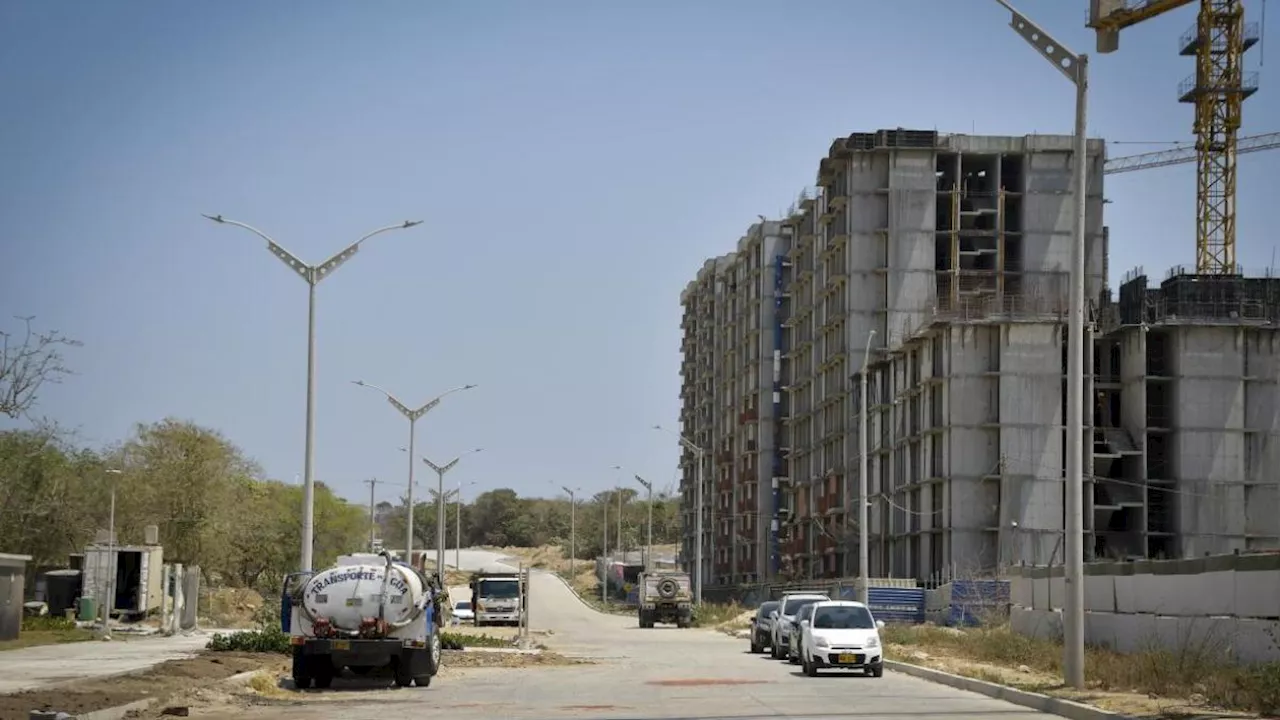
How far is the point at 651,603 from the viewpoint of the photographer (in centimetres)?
8794

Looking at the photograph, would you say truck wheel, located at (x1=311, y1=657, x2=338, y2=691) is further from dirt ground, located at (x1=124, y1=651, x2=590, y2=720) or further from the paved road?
the paved road

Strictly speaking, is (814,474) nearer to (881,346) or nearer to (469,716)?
(881,346)

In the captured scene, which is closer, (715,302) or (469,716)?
(469,716)

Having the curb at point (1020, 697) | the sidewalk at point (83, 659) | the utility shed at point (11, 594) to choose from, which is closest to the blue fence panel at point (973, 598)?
the curb at point (1020, 697)

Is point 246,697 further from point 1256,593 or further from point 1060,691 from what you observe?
point 1256,593

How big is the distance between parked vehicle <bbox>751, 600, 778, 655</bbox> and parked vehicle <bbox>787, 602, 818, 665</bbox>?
19.1 ft

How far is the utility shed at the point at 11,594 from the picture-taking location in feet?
148

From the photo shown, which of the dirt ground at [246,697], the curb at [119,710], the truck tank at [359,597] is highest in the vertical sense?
the truck tank at [359,597]

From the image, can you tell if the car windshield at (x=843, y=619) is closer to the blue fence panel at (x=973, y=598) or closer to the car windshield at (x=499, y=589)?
the blue fence panel at (x=973, y=598)

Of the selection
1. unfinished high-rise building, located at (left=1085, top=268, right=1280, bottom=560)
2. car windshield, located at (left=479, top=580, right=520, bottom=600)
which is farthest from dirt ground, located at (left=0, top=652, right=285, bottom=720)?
unfinished high-rise building, located at (left=1085, top=268, right=1280, bottom=560)

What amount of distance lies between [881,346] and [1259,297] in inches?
961

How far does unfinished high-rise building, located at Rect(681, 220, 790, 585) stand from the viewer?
452 feet

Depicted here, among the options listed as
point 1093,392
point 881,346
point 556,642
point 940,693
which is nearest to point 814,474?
point 881,346

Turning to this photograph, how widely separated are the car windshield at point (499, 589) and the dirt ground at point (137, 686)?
45846 mm
